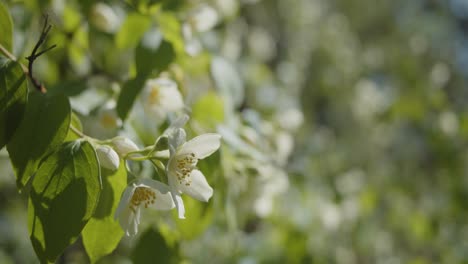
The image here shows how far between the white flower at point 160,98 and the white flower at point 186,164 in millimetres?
247

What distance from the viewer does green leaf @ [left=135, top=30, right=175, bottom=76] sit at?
98 cm

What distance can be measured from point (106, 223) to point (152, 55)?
0.33 meters

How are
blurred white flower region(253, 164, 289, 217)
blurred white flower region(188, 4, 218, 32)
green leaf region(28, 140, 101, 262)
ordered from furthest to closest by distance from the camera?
blurred white flower region(253, 164, 289, 217) < blurred white flower region(188, 4, 218, 32) < green leaf region(28, 140, 101, 262)

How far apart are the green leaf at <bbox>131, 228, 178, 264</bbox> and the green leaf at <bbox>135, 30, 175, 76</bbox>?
29 cm

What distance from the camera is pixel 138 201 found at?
793mm

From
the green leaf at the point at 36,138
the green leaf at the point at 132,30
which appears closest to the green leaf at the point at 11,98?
the green leaf at the point at 36,138

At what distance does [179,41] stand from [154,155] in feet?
1.57

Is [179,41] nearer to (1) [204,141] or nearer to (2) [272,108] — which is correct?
(1) [204,141]

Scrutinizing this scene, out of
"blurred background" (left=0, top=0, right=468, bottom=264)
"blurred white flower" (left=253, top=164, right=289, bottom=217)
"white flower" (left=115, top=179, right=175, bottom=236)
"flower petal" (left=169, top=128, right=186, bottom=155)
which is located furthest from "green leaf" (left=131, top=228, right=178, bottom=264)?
"blurred white flower" (left=253, top=164, right=289, bottom=217)

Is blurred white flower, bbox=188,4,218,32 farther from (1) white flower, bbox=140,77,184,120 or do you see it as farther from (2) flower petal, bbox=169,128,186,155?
(2) flower petal, bbox=169,128,186,155

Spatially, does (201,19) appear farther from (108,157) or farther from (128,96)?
(108,157)

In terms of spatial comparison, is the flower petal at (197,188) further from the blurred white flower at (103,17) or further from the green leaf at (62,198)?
the blurred white flower at (103,17)

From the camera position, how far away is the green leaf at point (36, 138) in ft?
2.37

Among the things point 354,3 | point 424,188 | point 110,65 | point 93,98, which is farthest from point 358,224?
point 354,3
